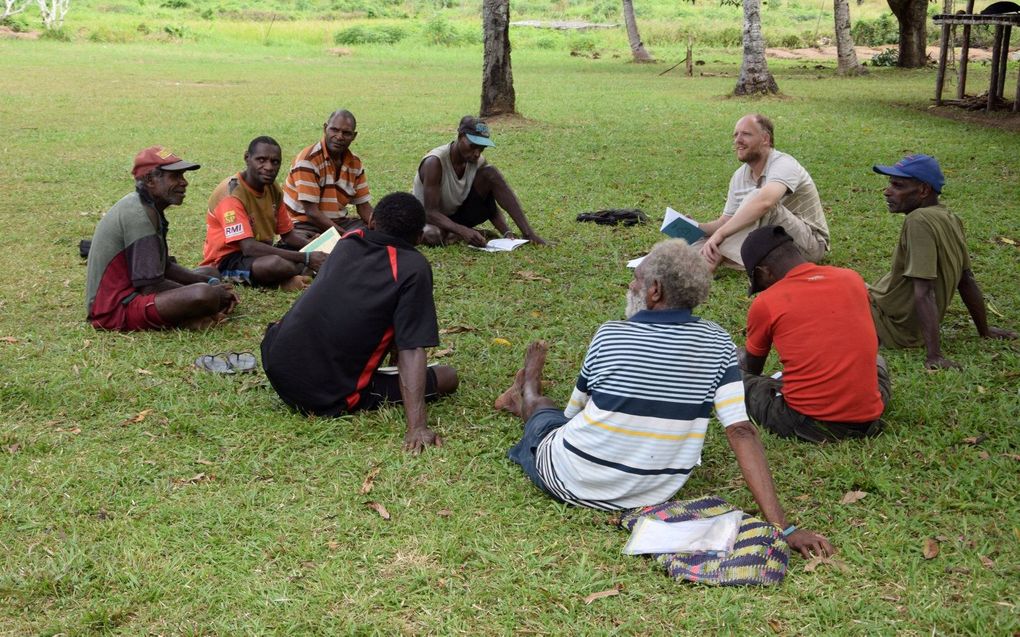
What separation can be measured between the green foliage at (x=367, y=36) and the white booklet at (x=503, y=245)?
110ft

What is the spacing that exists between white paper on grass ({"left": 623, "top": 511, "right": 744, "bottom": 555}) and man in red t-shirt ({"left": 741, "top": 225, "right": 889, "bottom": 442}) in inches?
46.0

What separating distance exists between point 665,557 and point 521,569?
577 mm

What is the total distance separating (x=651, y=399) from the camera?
3.95 meters

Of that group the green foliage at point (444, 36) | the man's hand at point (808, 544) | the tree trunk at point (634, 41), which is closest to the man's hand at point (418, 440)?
the man's hand at point (808, 544)

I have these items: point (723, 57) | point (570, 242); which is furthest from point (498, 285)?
point (723, 57)

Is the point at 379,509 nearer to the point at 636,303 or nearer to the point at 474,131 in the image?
the point at 636,303

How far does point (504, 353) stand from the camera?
6.38m

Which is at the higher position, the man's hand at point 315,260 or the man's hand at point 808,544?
the man's hand at point 315,260

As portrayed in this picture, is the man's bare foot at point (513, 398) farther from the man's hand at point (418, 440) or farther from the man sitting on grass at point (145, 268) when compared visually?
the man sitting on grass at point (145, 268)

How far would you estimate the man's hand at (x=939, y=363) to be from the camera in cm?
584

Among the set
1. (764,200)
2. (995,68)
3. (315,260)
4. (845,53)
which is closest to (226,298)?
(315,260)

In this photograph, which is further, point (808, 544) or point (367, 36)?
point (367, 36)

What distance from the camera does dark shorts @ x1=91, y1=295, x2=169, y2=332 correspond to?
256 inches

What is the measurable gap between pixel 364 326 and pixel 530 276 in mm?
3333
